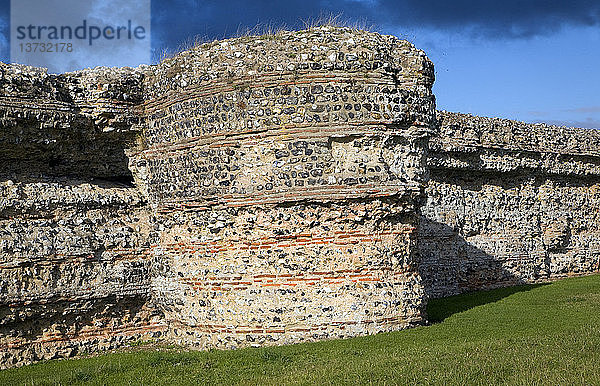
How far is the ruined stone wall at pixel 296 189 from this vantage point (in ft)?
30.1

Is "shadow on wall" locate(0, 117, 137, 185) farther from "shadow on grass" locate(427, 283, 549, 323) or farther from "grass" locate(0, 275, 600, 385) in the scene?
"shadow on grass" locate(427, 283, 549, 323)

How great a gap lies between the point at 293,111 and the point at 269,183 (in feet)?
3.43

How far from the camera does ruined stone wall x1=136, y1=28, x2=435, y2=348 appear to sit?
9.19m

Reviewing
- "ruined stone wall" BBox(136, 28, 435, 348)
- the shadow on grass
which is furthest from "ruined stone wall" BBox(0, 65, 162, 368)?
the shadow on grass

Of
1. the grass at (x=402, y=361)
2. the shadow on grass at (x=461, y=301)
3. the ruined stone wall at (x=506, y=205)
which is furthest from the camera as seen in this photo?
the ruined stone wall at (x=506, y=205)

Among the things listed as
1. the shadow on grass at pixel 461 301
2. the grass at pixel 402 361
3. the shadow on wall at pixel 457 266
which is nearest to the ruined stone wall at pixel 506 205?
the shadow on wall at pixel 457 266

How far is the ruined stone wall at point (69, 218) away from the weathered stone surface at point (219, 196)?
2 cm

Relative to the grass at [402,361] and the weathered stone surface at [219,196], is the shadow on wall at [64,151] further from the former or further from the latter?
the grass at [402,361]

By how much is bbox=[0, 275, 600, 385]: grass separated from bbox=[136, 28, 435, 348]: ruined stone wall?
1.82ft

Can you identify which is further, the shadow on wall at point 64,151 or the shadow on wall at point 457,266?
the shadow on wall at point 457,266

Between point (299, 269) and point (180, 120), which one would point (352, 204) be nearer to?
point (299, 269)

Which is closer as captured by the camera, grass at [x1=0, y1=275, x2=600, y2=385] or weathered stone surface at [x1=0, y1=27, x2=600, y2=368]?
grass at [x1=0, y1=275, x2=600, y2=385]

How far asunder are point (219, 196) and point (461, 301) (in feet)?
18.7

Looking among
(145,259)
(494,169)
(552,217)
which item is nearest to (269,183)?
(145,259)
